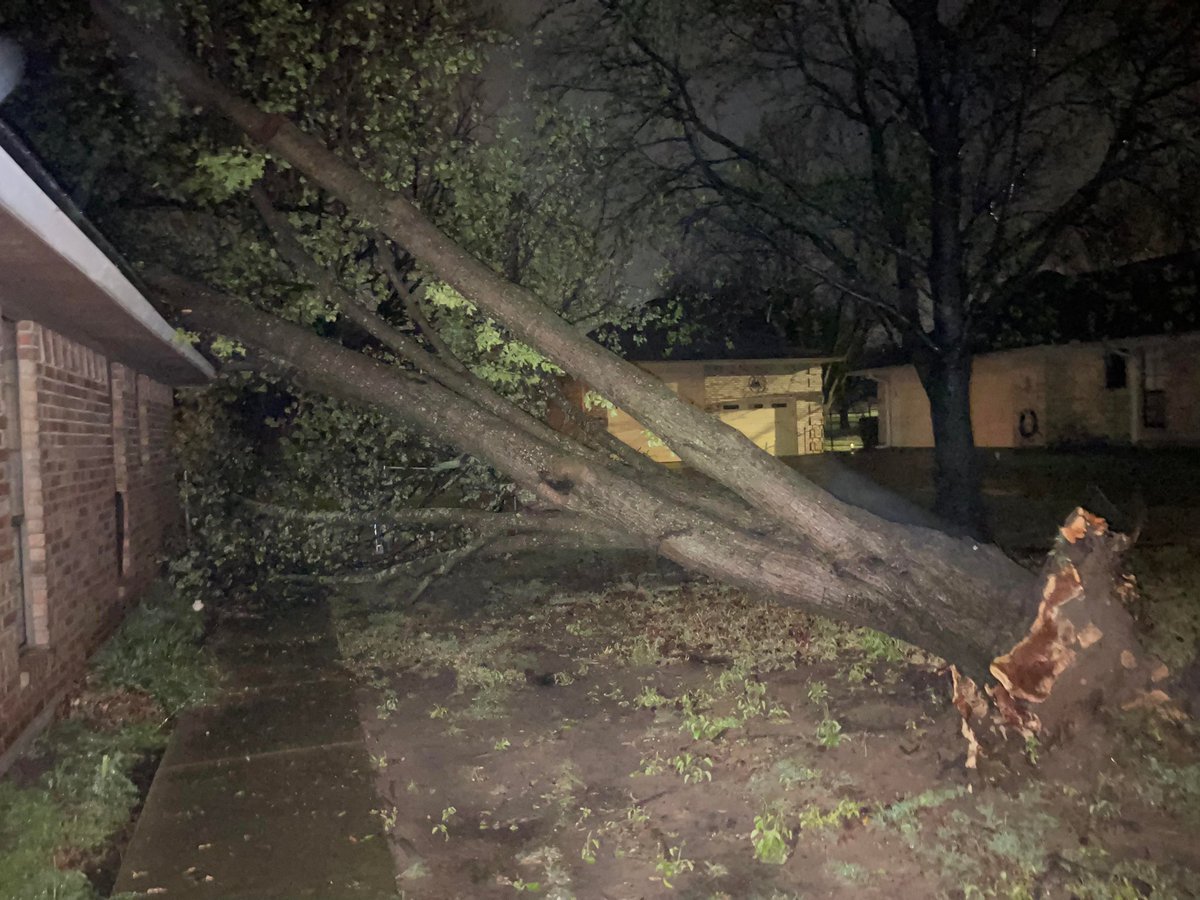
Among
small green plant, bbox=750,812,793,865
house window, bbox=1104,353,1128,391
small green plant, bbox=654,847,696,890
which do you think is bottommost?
small green plant, bbox=654,847,696,890

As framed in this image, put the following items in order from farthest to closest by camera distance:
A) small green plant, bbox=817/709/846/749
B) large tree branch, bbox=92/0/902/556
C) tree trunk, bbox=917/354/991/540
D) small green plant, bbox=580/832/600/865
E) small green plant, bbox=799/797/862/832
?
tree trunk, bbox=917/354/991/540 < large tree branch, bbox=92/0/902/556 < small green plant, bbox=817/709/846/749 < small green plant, bbox=799/797/862/832 < small green plant, bbox=580/832/600/865

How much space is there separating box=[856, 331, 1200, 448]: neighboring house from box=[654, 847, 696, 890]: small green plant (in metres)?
16.1

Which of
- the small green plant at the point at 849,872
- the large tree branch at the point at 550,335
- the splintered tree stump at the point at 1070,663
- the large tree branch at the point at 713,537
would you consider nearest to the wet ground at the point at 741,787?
the small green plant at the point at 849,872

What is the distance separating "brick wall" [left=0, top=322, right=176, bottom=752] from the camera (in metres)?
4.89

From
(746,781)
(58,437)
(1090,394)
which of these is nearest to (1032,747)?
(746,781)

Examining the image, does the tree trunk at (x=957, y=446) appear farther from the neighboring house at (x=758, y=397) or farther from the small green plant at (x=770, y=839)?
the neighboring house at (x=758, y=397)

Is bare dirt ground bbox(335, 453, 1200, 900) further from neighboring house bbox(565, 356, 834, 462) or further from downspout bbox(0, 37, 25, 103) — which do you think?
neighboring house bbox(565, 356, 834, 462)

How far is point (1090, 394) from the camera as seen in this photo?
20.4 meters

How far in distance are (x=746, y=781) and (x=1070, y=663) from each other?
1.67 m

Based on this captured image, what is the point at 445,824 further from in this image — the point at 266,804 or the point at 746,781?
the point at 746,781

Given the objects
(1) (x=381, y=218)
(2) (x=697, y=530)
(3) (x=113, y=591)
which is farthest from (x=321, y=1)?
(2) (x=697, y=530)

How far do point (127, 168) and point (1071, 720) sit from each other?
798 centimetres

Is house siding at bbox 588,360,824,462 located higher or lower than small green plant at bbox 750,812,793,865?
Answer: higher

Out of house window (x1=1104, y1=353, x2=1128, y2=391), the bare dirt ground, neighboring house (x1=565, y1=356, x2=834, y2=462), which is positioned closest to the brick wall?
the bare dirt ground
